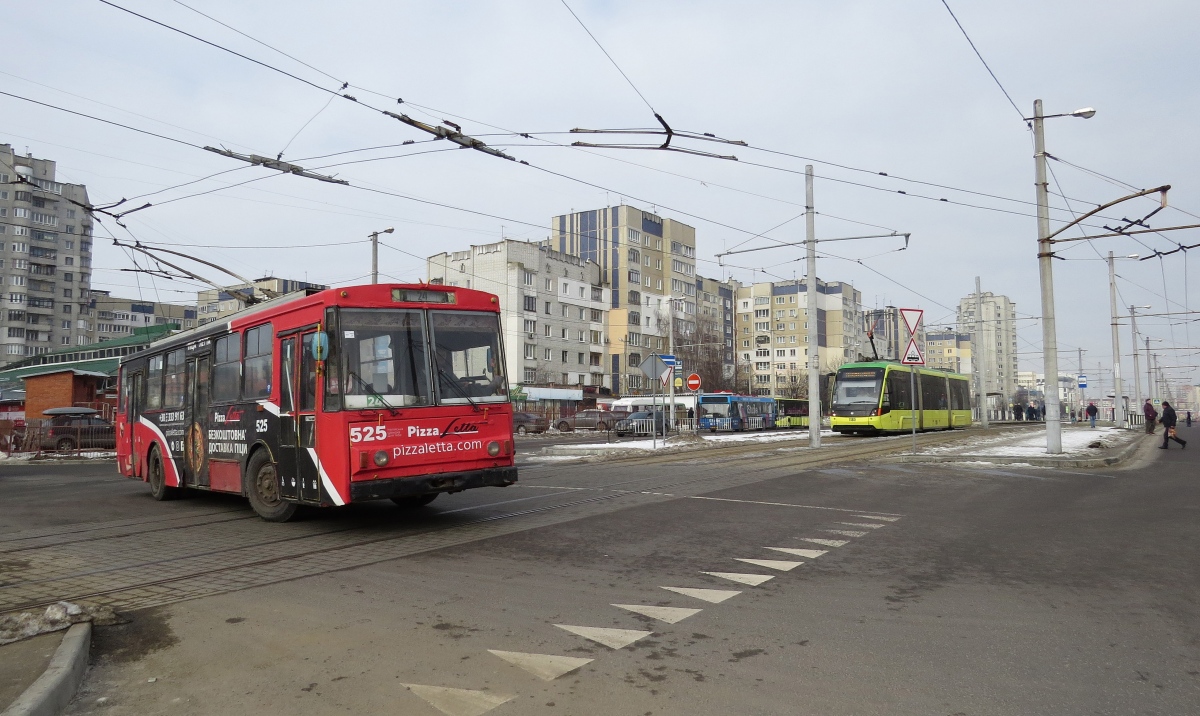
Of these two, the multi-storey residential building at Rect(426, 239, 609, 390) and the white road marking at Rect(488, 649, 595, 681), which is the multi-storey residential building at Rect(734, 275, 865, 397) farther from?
the white road marking at Rect(488, 649, 595, 681)

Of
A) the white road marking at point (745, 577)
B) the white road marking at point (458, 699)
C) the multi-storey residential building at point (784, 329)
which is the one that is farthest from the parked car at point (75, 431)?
the multi-storey residential building at point (784, 329)

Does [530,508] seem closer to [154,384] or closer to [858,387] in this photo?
[154,384]

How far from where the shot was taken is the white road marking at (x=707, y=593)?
6.13 m

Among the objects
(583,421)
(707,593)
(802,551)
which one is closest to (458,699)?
(707,593)

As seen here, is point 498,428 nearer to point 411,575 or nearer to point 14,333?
point 411,575

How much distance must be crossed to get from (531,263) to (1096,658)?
79.3 meters

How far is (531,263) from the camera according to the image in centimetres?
8250

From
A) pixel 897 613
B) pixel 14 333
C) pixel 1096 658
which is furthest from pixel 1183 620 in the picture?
pixel 14 333

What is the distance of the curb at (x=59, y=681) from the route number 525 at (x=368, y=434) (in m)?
3.85

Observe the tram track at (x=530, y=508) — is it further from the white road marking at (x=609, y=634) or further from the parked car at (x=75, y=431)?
the parked car at (x=75, y=431)

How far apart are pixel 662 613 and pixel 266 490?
22.0 feet

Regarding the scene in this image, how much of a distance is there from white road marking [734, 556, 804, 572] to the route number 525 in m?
4.00

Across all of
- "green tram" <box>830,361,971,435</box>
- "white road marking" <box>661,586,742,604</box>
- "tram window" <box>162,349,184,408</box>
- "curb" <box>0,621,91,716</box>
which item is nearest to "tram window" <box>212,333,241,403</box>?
Result: "tram window" <box>162,349,184,408</box>

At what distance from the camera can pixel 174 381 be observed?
43.6 feet
